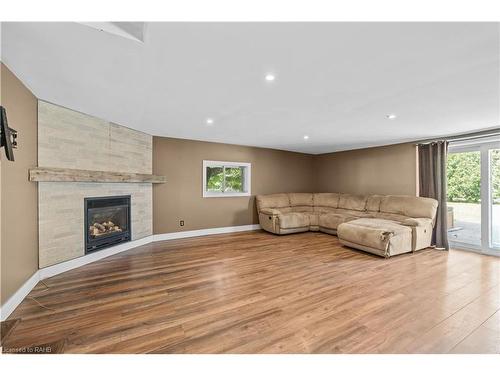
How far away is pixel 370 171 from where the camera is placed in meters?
5.98

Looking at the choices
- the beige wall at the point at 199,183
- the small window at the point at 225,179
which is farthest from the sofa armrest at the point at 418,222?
the small window at the point at 225,179

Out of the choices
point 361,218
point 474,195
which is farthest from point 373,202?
point 474,195

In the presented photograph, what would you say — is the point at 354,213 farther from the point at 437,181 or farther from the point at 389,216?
the point at 437,181

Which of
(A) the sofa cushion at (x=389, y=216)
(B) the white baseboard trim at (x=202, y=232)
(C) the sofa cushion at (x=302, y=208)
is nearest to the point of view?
(A) the sofa cushion at (x=389, y=216)

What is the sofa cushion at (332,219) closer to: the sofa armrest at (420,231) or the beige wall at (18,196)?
the sofa armrest at (420,231)

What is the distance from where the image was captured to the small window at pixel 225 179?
A: 18.5ft

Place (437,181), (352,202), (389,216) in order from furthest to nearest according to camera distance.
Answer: (352,202)
(389,216)
(437,181)

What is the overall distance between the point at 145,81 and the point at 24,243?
218 cm

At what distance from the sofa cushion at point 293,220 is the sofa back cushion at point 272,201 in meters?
0.69

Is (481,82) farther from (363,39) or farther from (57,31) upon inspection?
(57,31)

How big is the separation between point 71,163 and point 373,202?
597 cm

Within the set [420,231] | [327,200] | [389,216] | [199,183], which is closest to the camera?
[420,231]

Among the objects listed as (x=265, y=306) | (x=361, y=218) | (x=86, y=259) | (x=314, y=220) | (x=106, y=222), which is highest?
(x=106, y=222)

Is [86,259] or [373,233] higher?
[373,233]
